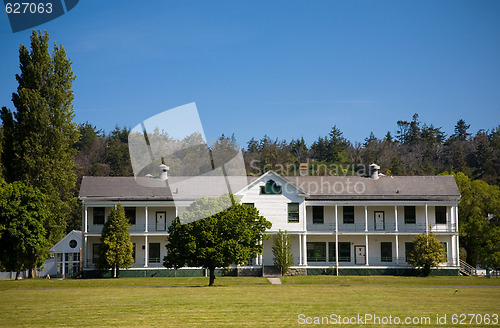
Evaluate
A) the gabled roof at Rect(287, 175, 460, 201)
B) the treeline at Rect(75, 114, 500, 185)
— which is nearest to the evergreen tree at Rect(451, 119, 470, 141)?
the treeline at Rect(75, 114, 500, 185)

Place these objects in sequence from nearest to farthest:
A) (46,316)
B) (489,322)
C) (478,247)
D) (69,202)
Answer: (489,322)
(46,316)
(69,202)
(478,247)

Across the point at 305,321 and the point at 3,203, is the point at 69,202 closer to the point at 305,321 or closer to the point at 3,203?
the point at 3,203

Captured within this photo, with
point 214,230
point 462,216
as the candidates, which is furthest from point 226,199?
point 462,216

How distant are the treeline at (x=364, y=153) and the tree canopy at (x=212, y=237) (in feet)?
158

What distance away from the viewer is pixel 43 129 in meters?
45.2

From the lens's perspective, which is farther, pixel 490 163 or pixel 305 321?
pixel 490 163

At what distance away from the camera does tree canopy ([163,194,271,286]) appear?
3328 cm

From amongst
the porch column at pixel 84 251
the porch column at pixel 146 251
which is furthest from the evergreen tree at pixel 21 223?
the porch column at pixel 146 251

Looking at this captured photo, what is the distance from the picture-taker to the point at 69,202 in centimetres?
4662

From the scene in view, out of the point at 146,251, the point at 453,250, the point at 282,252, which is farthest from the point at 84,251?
the point at 453,250

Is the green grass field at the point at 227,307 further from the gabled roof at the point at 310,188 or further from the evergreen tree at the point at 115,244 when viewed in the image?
the gabled roof at the point at 310,188

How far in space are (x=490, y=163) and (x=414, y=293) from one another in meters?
69.3

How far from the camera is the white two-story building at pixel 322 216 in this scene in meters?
47.0

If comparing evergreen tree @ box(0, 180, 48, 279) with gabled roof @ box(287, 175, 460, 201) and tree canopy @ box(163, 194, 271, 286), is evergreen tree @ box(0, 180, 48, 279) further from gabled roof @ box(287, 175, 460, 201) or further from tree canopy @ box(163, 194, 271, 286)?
gabled roof @ box(287, 175, 460, 201)
